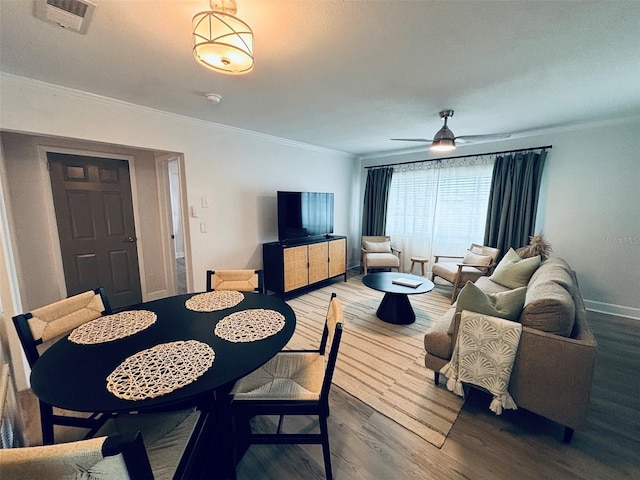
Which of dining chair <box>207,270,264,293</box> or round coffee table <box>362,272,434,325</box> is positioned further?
round coffee table <box>362,272,434,325</box>

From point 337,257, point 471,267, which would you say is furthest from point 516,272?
point 337,257

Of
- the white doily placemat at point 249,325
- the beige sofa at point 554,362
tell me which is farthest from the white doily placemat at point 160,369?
the beige sofa at point 554,362

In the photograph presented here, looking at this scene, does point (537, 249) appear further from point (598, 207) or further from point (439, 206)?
point (439, 206)

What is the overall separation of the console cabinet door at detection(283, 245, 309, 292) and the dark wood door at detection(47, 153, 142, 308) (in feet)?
6.86

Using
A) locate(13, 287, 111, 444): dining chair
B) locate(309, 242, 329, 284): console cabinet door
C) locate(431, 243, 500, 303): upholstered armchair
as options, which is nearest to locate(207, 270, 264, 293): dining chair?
locate(13, 287, 111, 444): dining chair

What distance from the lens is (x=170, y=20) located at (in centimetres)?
139

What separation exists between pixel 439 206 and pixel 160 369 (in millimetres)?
4641

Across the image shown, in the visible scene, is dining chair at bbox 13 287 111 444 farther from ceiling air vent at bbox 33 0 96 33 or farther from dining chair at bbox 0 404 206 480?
A: ceiling air vent at bbox 33 0 96 33

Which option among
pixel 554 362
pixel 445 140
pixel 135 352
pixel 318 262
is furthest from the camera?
pixel 318 262

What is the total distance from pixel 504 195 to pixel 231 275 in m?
4.02

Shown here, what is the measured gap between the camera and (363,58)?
5.81 feet

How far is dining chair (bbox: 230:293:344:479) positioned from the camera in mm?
1312

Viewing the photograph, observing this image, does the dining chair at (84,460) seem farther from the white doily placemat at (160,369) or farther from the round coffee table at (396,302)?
the round coffee table at (396,302)

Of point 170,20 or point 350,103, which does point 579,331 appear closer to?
point 350,103
